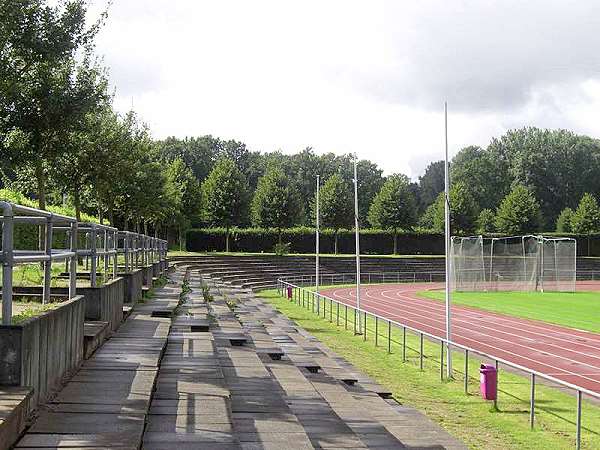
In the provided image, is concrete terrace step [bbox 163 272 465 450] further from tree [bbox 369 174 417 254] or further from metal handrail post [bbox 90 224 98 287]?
tree [bbox 369 174 417 254]

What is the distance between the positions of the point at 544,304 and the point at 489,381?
29.0m

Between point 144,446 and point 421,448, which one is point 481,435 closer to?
point 421,448

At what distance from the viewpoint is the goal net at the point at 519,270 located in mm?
53094

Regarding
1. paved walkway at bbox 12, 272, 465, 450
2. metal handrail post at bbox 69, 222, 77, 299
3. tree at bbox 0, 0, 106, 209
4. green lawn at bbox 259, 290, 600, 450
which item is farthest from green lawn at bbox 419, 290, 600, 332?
metal handrail post at bbox 69, 222, 77, 299

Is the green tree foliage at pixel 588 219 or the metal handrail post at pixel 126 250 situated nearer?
the metal handrail post at pixel 126 250

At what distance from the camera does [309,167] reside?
11781cm

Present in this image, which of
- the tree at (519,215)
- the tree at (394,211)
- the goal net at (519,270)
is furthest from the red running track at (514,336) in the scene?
the tree at (519,215)

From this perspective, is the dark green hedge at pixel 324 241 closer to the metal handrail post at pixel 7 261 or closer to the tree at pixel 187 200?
the tree at pixel 187 200

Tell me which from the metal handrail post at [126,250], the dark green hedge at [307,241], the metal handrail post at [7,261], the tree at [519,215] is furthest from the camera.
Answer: the tree at [519,215]

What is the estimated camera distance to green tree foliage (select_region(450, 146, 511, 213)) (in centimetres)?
11244

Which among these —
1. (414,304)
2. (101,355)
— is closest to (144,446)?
(101,355)

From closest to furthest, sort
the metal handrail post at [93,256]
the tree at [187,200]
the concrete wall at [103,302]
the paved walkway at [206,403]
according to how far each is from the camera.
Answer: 1. the paved walkway at [206,403]
2. the metal handrail post at [93,256]
3. the concrete wall at [103,302]
4. the tree at [187,200]

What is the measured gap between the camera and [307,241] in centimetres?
7838

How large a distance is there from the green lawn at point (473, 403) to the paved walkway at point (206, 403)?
813mm
